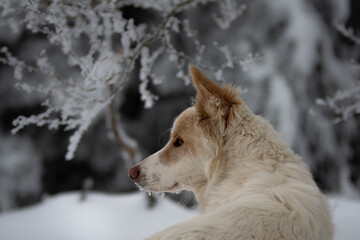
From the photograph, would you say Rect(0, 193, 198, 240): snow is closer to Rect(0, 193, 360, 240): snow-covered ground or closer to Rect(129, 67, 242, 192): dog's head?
Rect(0, 193, 360, 240): snow-covered ground

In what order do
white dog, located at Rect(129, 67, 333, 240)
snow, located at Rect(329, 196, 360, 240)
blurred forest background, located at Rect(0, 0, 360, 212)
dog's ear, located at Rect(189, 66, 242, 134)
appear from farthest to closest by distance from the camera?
blurred forest background, located at Rect(0, 0, 360, 212) < snow, located at Rect(329, 196, 360, 240) < dog's ear, located at Rect(189, 66, 242, 134) < white dog, located at Rect(129, 67, 333, 240)

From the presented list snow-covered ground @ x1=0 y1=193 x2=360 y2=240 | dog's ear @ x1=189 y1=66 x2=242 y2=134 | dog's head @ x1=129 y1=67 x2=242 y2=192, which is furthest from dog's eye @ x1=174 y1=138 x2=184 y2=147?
snow-covered ground @ x1=0 y1=193 x2=360 y2=240

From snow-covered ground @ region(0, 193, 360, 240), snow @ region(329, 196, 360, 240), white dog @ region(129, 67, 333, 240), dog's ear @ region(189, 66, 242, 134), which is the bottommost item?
snow @ region(329, 196, 360, 240)

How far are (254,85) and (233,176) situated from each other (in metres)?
A: 6.72

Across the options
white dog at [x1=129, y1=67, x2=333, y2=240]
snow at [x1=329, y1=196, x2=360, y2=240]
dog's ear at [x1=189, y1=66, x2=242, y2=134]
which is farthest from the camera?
snow at [x1=329, y1=196, x2=360, y2=240]

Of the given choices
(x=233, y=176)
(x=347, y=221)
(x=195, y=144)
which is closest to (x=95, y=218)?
(x=347, y=221)

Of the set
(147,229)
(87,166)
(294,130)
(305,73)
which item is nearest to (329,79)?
(305,73)

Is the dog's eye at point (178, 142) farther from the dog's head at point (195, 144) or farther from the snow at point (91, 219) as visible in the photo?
the snow at point (91, 219)

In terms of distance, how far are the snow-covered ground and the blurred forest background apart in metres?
2.06

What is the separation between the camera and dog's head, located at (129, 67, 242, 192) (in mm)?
1917

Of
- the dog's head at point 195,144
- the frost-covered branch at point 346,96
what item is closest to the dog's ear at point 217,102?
the dog's head at point 195,144

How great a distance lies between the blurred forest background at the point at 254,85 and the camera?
7996 mm

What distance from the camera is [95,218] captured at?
558 cm

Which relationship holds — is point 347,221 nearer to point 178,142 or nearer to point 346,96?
point 346,96
